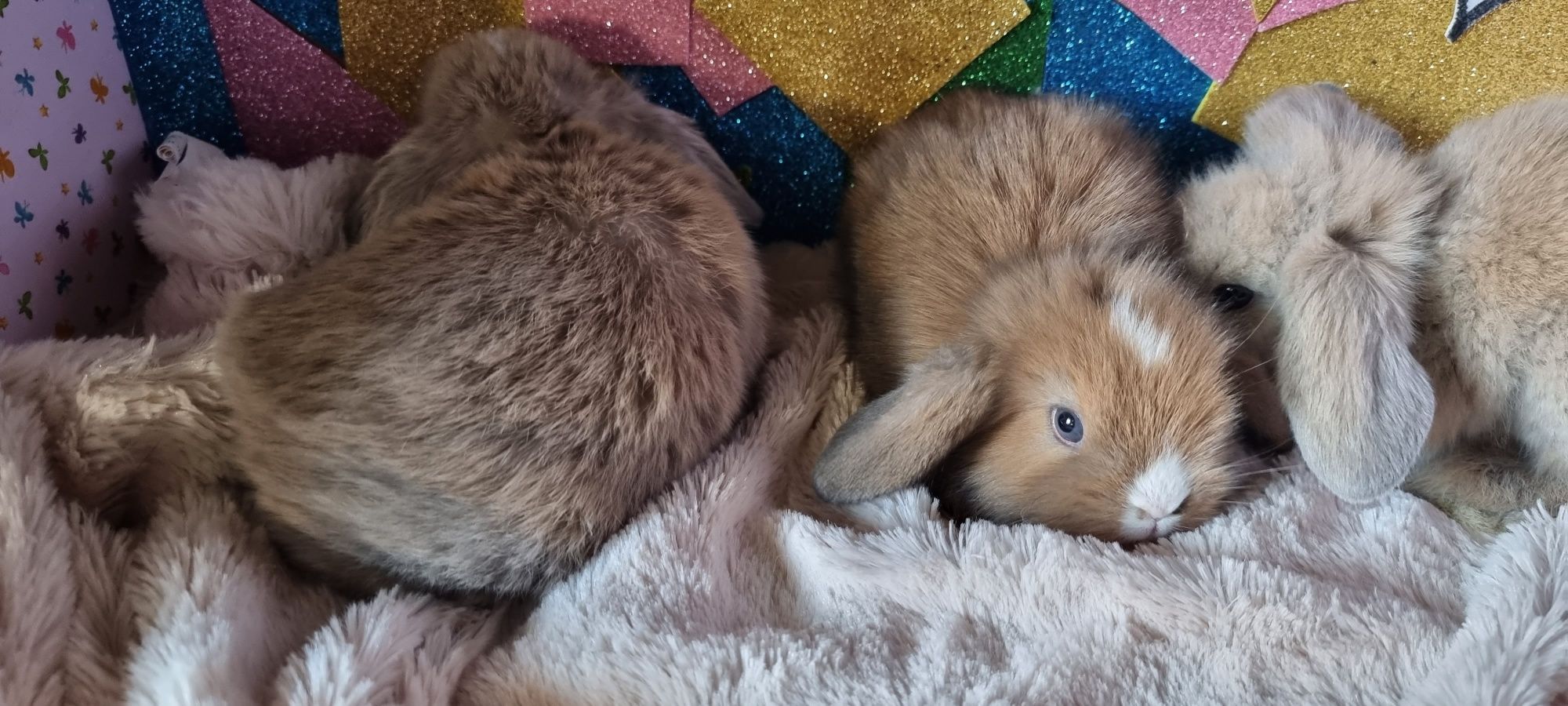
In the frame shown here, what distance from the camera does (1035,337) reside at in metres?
1.03

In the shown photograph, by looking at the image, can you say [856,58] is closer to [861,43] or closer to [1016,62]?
[861,43]

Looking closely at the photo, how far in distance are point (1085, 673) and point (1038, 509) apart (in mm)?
191

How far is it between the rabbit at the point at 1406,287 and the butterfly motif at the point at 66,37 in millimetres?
1357

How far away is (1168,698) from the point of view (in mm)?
857

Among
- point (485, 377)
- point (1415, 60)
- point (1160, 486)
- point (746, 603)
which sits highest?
point (1415, 60)

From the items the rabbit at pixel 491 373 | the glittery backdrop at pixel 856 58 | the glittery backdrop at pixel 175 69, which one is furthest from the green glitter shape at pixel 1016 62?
the glittery backdrop at pixel 175 69

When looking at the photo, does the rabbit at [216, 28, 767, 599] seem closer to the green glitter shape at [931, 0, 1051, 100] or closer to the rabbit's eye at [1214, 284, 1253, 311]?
the green glitter shape at [931, 0, 1051, 100]

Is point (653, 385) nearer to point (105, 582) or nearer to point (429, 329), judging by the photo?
point (429, 329)

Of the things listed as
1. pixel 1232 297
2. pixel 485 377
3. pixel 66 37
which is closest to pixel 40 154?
pixel 66 37

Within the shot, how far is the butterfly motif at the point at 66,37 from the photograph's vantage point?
3.68 feet

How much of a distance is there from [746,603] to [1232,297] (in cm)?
68

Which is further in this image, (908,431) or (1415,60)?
(1415,60)

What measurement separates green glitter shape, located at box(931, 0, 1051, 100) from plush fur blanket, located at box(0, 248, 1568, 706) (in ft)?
1.90

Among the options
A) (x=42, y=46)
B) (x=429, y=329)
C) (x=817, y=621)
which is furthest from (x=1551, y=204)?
(x=42, y=46)
